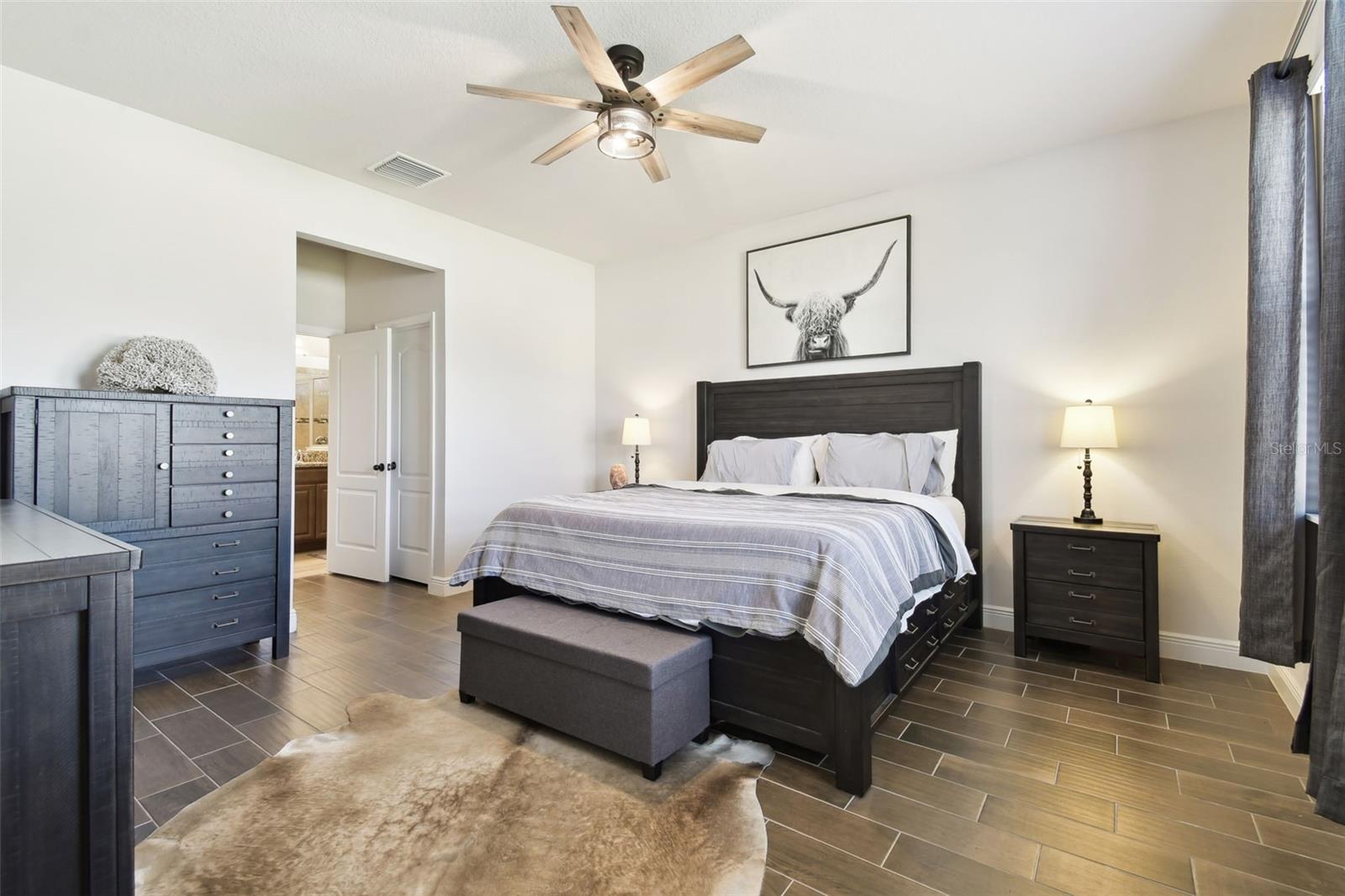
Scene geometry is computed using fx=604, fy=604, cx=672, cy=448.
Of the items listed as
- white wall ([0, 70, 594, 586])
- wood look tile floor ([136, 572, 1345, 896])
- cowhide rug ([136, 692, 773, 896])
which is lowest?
wood look tile floor ([136, 572, 1345, 896])

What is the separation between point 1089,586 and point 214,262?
196 inches

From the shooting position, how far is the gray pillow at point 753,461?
4.08 meters

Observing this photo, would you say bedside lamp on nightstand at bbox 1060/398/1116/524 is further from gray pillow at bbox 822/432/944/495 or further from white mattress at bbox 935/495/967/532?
gray pillow at bbox 822/432/944/495

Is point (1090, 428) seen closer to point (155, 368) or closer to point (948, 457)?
point (948, 457)

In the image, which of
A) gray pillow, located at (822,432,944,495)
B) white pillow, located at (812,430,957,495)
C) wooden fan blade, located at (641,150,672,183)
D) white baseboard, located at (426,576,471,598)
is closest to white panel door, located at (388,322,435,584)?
white baseboard, located at (426,576,471,598)

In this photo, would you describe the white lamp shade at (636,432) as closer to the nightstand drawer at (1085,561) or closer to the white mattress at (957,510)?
the white mattress at (957,510)

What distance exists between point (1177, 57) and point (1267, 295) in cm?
128

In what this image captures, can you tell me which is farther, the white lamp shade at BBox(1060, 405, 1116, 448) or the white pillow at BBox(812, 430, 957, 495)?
the white pillow at BBox(812, 430, 957, 495)

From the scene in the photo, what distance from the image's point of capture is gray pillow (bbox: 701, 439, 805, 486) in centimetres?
408

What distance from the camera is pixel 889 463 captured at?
12.2 feet

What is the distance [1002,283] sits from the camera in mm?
3738

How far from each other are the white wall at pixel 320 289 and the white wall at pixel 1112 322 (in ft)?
13.5

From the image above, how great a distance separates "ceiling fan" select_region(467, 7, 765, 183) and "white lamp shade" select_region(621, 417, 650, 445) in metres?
2.41

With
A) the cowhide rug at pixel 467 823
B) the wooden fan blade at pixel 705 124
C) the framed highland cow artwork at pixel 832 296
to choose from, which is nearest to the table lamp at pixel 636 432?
the framed highland cow artwork at pixel 832 296
